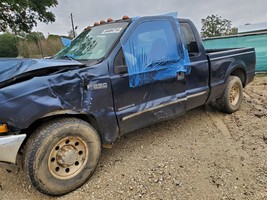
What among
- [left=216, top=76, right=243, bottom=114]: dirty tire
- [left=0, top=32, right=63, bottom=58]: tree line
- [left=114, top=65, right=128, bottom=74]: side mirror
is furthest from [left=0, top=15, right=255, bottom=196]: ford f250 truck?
[left=0, top=32, right=63, bottom=58]: tree line

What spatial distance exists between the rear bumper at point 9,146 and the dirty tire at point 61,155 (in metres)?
0.14

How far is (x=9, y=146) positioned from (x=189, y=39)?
3.08 m

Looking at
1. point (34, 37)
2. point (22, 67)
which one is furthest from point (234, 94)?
point (34, 37)

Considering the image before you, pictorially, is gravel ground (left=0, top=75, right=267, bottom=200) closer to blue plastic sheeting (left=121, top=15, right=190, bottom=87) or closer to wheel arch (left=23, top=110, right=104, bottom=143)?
wheel arch (left=23, top=110, right=104, bottom=143)

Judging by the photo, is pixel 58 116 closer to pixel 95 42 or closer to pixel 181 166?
pixel 95 42

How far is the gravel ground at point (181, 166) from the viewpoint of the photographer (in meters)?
2.47

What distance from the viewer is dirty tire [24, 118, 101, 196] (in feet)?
7.46

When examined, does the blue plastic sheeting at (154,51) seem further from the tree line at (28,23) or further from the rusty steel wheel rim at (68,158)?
the tree line at (28,23)

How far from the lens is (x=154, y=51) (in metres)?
3.16

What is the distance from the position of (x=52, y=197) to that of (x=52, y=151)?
0.53 meters

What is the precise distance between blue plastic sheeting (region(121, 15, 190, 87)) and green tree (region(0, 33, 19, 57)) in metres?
28.8

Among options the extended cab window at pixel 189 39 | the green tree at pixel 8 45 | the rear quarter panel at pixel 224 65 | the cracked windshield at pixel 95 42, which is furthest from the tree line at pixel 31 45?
the rear quarter panel at pixel 224 65

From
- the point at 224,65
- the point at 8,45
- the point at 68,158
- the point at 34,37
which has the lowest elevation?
the point at 68,158

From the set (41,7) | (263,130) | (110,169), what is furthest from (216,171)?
(41,7)
